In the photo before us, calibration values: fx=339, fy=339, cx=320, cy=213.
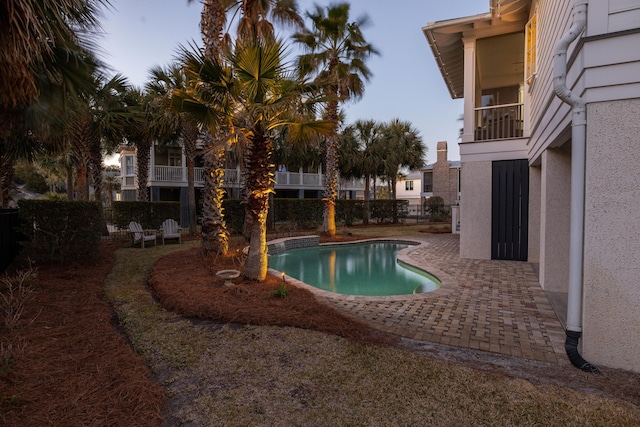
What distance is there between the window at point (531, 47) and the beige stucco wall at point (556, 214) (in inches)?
114

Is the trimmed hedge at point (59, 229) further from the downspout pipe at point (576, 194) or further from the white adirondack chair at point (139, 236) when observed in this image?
the downspout pipe at point (576, 194)

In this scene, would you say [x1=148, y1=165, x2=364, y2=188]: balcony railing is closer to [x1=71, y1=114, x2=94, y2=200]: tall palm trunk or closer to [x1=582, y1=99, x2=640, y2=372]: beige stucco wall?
[x1=71, y1=114, x2=94, y2=200]: tall palm trunk

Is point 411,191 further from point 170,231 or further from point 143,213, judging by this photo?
point 170,231

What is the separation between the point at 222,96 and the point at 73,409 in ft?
18.0

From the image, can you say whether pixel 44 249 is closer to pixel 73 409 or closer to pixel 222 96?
pixel 222 96

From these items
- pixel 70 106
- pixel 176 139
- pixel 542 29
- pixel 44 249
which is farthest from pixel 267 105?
pixel 176 139

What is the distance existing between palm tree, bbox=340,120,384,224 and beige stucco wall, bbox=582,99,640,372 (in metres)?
20.1

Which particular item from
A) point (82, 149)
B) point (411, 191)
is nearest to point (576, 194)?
point (82, 149)

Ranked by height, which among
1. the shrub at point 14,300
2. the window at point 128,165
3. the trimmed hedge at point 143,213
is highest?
the window at point 128,165

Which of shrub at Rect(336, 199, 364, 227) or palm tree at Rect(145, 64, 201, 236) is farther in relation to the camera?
shrub at Rect(336, 199, 364, 227)

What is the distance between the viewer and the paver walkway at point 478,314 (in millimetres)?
4289

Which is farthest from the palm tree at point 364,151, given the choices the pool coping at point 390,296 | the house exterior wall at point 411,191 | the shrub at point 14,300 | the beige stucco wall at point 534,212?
the house exterior wall at point 411,191

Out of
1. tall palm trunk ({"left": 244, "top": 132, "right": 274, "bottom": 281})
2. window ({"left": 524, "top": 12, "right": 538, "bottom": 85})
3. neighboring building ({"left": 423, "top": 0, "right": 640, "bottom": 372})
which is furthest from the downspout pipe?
window ({"left": 524, "top": 12, "right": 538, "bottom": 85})

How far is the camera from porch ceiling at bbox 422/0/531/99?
8883 mm
